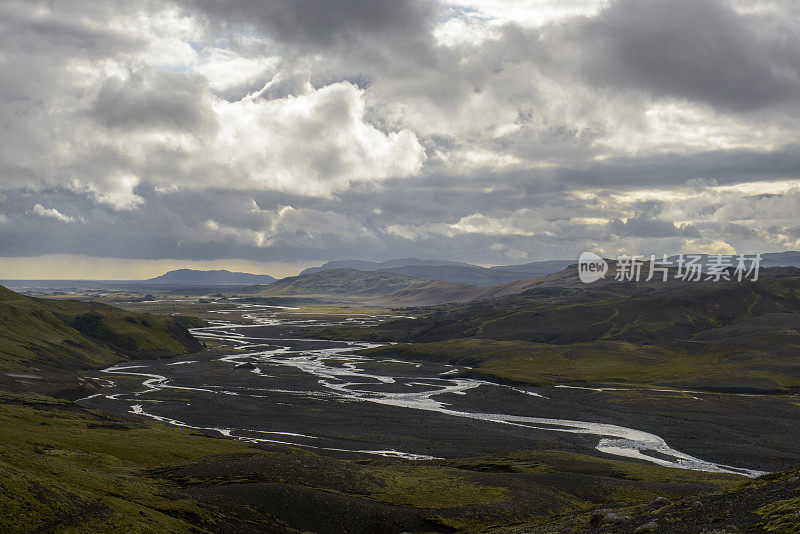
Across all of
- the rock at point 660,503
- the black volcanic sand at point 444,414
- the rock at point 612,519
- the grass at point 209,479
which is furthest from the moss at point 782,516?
the black volcanic sand at point 444,414

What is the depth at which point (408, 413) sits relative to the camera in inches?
5108

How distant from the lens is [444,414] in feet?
429

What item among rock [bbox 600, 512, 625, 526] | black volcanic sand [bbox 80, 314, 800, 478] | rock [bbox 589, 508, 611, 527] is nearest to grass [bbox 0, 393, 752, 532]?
rock [bbox 589, 508, 611, 527]

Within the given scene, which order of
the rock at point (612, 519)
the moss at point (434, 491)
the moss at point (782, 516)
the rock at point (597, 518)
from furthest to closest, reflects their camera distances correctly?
1. the moss at point (434, 491)
2. the rock at point (597, 518)
3. the rock at point (612, 519)
4. the moss at point (782, 516)

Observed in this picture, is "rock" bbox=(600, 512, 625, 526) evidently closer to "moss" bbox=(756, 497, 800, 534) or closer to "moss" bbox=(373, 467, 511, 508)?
"moss" bbox=(756, 497, 800, 534)

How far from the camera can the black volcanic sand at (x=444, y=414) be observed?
101 meters

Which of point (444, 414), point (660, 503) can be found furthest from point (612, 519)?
point (444, 414)

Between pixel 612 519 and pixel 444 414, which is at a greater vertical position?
pixel 612 519

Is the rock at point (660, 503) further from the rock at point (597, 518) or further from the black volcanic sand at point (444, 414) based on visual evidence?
the black volcanic sand at point (444, 414)

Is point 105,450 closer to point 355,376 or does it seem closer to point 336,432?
point 336,432

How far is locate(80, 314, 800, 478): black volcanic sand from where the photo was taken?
332 feet

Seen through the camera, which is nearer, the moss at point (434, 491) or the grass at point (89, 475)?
the grass at point (89, 475)

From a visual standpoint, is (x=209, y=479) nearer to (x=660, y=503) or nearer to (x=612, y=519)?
(x=612, y=519)

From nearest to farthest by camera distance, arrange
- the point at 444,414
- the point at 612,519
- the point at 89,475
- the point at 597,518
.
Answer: the point at 612,519 → the point at 597,518 → the point at 89,475 → the point at 444,414
